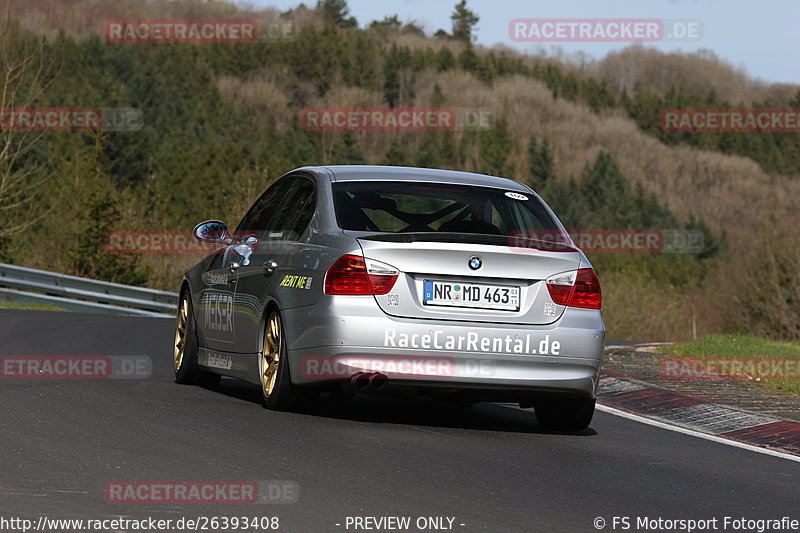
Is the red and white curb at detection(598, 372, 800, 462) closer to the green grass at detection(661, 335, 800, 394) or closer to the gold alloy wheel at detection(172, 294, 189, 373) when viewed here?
the green grass at detection(661, 335, 800, 394)

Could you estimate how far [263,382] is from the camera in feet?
28.7

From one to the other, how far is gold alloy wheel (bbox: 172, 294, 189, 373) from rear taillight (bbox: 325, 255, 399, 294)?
9.14 ft

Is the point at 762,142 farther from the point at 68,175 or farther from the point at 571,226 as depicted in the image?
the point at 68,175

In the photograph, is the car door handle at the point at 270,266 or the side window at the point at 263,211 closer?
the car door handle at the point at 270,266

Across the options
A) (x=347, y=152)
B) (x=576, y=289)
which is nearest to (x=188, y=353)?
(x=576, y=289)

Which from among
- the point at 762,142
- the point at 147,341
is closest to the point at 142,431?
the point at 147,341

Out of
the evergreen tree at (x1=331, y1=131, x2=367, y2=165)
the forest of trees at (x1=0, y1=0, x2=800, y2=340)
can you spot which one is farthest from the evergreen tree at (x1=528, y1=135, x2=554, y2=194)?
the evergreen tree at (x1=331, y1=131, x2=367, y2=165)

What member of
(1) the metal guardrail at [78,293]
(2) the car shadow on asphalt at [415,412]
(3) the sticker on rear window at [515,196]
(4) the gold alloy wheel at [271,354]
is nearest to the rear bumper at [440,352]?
(4) the gold alloy wheel at [271,354]

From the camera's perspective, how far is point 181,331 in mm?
10594

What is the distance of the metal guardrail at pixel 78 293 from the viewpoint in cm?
2406

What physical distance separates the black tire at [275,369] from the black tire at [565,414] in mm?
1822

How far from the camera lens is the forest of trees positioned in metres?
49.2

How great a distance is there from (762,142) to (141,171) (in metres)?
91.3

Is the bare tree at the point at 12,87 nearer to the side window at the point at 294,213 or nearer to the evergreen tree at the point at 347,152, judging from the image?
the side window at the point at 294,213
